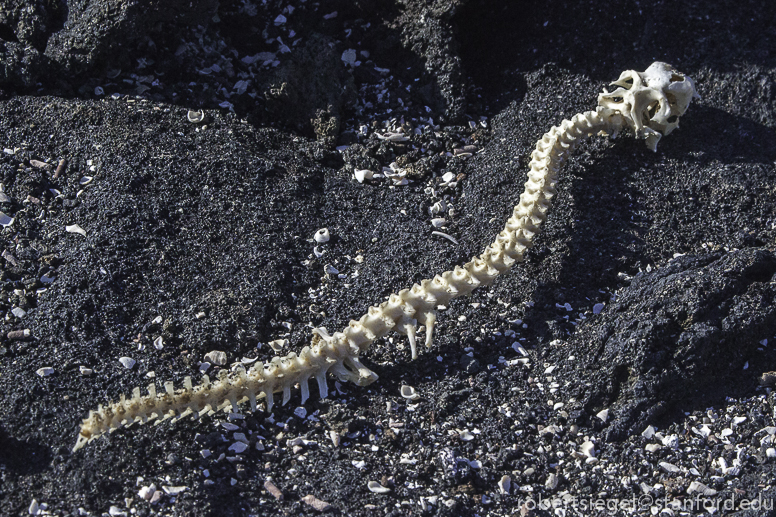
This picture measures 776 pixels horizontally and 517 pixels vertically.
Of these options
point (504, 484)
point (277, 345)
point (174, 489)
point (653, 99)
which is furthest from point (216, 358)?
point (653, 99)

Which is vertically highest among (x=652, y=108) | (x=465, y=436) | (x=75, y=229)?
(x=652, y=108)

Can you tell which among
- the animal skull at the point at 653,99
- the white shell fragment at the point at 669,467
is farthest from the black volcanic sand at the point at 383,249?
the animal skull at the point at 653,99

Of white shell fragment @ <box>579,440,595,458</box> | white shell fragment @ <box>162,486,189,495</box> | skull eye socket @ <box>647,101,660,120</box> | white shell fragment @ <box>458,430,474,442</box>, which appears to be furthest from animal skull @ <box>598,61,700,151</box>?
white shell fragment @ <box>162,486,189,495</box>

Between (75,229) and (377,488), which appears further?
(75,229)

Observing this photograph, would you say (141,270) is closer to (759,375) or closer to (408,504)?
(408,504)

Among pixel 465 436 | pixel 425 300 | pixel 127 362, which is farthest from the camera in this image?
pixel 425 300

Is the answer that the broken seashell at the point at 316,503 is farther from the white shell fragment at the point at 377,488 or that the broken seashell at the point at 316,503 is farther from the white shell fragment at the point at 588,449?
the white shell fragment at the point at 588,449

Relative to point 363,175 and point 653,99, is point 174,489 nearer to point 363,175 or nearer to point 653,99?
point 363,175
